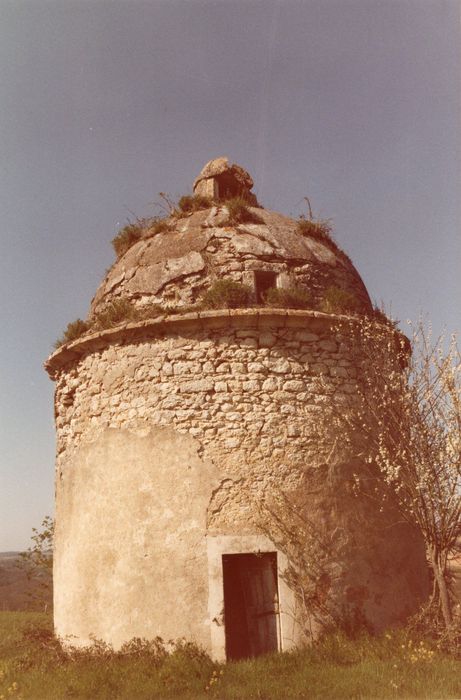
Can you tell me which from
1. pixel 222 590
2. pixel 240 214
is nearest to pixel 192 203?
pixel 240 214

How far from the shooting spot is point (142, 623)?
6.30 meters

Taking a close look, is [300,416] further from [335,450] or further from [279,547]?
[279,547]

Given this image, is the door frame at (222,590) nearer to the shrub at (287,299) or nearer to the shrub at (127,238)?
the shrub at (287,299)

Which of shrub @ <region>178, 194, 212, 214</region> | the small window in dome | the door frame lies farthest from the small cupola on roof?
the door frame

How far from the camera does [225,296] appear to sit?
7.35 meters

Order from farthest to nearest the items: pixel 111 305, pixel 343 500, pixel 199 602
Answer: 1. pixel 111 305
2. pixel 343 500
3. pixel 199 602

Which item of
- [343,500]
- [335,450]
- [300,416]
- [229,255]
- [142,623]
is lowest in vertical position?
[142,623]

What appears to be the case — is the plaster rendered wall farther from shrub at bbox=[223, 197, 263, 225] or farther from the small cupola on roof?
the small cupola on roof

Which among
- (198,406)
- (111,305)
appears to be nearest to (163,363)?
(198,406)

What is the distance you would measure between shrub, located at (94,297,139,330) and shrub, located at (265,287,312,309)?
6.30ft

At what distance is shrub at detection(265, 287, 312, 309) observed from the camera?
7.49 meters

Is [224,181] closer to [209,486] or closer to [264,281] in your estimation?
[264,281]

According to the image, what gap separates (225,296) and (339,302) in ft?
5.72

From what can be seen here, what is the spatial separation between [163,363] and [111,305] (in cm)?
156
